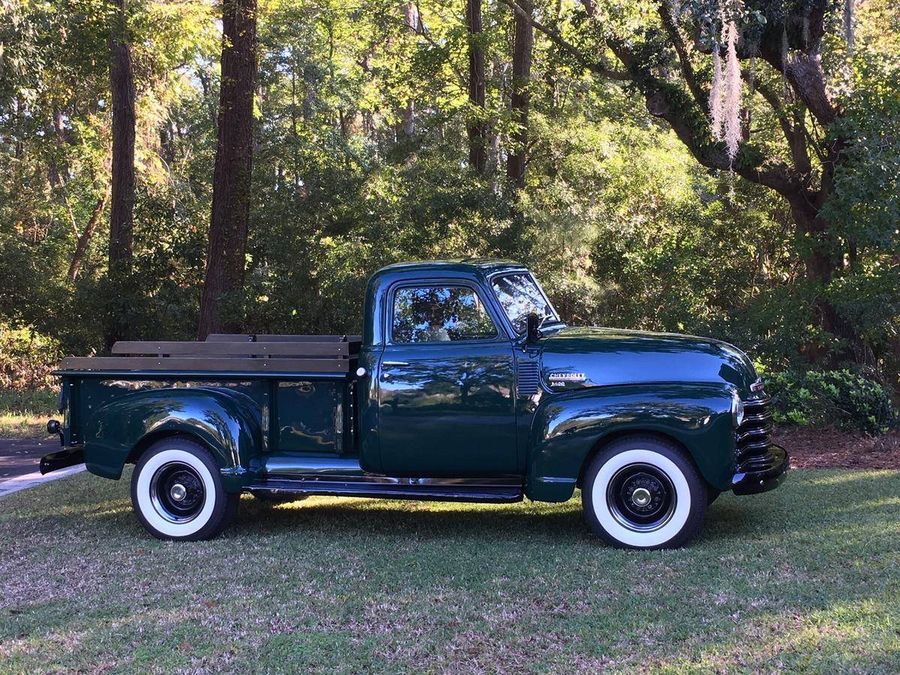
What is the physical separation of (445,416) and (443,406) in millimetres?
68

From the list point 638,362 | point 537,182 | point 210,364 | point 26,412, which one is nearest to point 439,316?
point 638,362

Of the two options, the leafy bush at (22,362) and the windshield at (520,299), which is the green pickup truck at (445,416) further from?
the leafy bush at (22,362)

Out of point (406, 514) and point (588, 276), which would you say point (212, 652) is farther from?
point (588, 276)

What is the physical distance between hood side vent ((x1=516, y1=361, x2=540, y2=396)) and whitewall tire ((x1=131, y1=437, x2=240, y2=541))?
227 centimetres

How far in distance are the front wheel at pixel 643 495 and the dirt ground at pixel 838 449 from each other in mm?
3229

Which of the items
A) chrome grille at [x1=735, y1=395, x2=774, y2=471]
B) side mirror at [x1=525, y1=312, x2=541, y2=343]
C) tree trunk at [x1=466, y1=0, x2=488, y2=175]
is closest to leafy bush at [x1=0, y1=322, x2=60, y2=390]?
tree trunk at [x1=466, y1=0, x2=488, y2=175]

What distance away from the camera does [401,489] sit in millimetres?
6293

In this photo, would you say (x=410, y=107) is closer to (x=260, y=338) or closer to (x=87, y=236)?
(x=87, y=236)

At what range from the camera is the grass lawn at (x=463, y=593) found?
4238 mm

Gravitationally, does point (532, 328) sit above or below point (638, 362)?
above

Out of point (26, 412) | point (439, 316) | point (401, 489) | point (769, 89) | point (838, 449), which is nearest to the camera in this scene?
point (401, 489)

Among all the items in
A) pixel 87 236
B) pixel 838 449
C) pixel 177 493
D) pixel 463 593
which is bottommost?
pixel 463 593

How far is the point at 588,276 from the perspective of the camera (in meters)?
16.9

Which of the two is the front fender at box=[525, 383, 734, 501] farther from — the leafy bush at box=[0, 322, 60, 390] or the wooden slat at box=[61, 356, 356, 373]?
the leafy bush at box=[0, 322, 60, 390]
